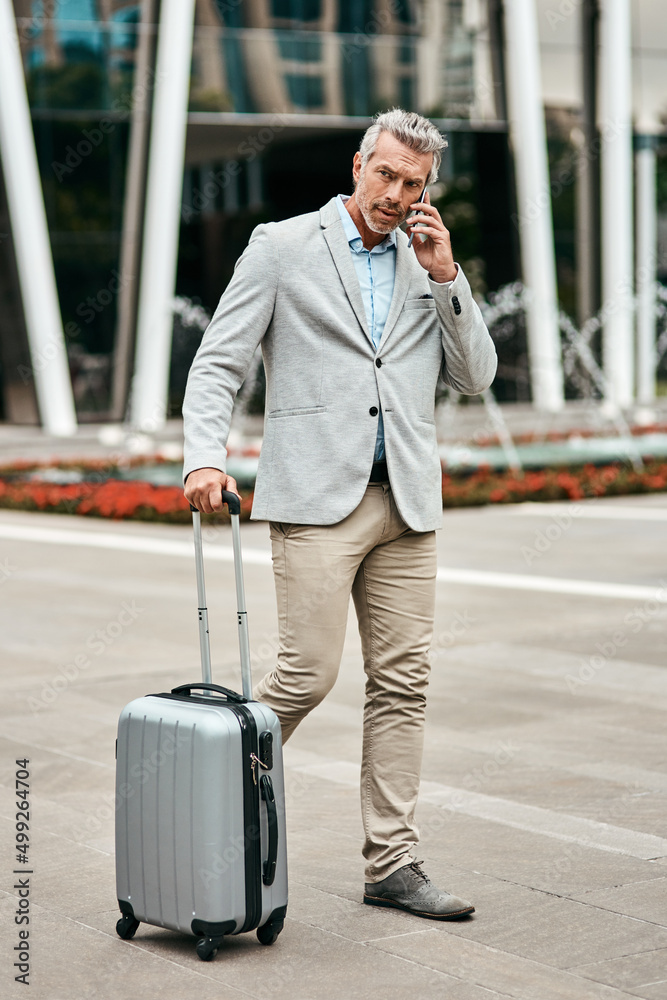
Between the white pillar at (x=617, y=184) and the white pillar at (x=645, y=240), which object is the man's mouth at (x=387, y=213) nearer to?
the white pillar at (x=617, y=184)

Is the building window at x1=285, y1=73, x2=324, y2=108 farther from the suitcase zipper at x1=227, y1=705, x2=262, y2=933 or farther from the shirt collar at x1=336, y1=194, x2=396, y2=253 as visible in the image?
the suitcase zipper at x1=227, y1=705, x2=262, y2=933

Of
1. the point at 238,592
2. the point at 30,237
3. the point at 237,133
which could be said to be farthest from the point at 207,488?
the point at 237,133

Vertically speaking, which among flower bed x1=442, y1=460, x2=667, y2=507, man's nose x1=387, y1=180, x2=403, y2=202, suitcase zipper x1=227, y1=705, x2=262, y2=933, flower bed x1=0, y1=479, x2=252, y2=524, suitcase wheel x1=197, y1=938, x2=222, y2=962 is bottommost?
flower bed x1=442, y1=460, x2=667, y2=507

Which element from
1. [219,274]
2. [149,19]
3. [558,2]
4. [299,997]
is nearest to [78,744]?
[299,997]

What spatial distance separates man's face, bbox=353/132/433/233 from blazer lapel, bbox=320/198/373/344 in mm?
84

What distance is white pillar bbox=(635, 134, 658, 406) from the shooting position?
29.4 metres

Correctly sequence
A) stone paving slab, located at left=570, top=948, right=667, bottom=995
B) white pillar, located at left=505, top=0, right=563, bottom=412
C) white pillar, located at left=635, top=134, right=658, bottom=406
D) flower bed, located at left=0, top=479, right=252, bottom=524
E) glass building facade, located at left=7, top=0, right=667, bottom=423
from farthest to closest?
white pillar, located at left=635, top=134, right=658, bottom=406, white pillar, located at left=505, top=0, right=563, bottom=412, glass building facade, located at left=7, top=0, right=667, bottom=423, flower bed, located at left=0, top=479, right=252, bottom=524, stone paving slab, located at left=570, top=948, right=667, bottom=995

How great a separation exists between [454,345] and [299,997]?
1.69m

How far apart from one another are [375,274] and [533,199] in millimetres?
24600

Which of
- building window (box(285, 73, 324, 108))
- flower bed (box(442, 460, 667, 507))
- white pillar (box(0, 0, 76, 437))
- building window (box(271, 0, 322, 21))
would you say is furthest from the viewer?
building window (box(285, 73, 324, 108))

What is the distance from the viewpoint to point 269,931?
10.9 feet

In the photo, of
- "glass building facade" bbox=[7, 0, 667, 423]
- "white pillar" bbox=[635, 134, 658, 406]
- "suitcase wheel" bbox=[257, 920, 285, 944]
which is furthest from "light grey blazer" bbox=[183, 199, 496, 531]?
"white pillar" bbox=[635, 134, 658, 406]

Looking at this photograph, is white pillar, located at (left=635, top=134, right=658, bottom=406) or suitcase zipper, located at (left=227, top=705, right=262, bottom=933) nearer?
suitcase zipper, located at (left=227, top=705, right=262, bottom=933)

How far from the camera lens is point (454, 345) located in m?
3.69
